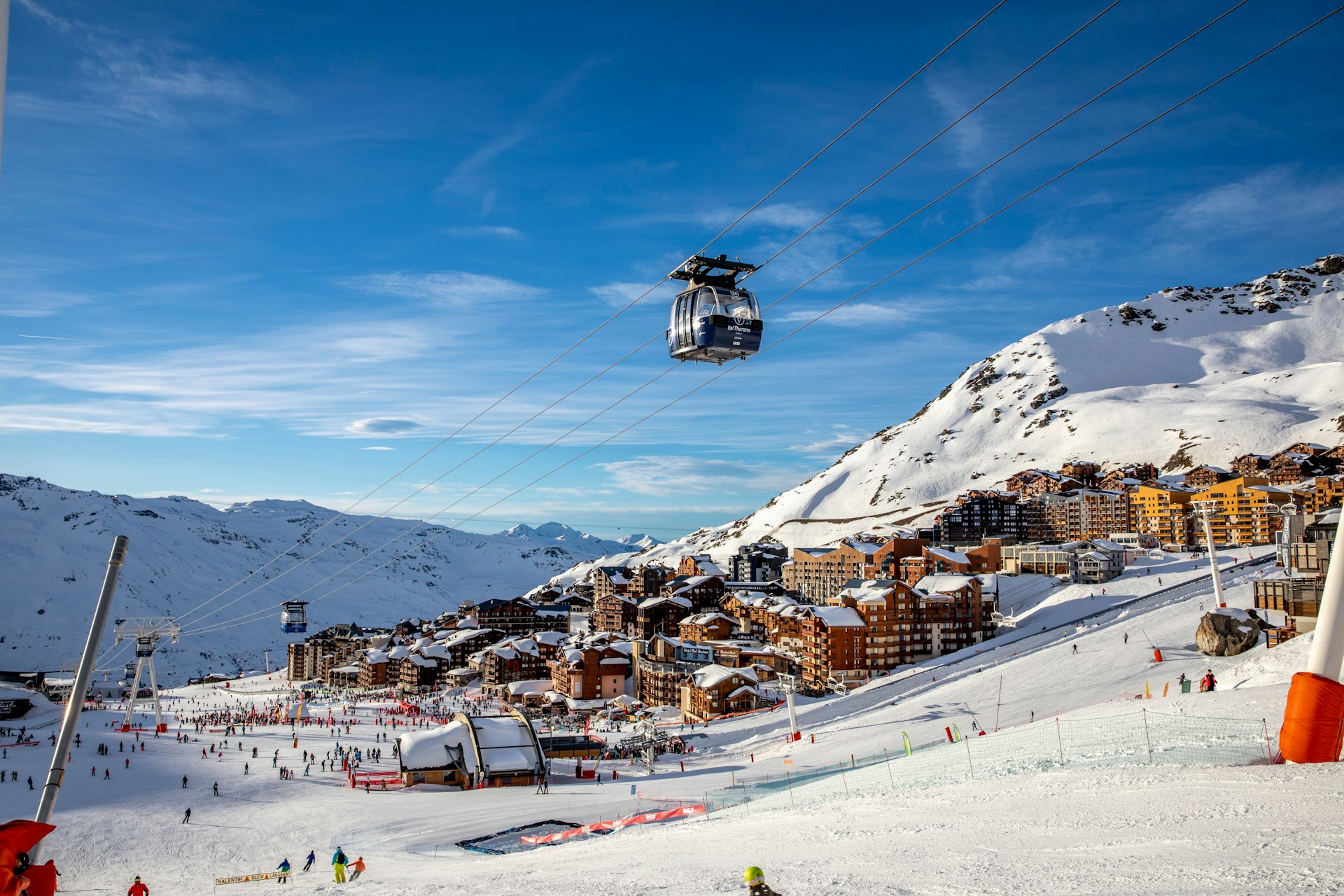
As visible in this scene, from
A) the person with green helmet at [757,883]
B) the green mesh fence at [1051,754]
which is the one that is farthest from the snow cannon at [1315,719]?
the person with green helmet at [757,883]

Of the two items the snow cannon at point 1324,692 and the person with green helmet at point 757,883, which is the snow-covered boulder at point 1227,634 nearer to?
the snow cannon at point 1324,692

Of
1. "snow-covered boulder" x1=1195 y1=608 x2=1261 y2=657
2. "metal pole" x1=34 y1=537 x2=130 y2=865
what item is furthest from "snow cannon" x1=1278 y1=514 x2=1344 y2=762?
"snow-covered boulder" x1=1195 y1=608 x2=1261 y2=657

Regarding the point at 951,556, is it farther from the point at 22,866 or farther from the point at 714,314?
the point at 22,866

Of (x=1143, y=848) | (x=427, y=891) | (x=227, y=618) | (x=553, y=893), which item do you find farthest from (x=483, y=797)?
(x=227, y=618)

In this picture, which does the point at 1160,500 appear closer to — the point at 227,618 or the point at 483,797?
the point at 483,797

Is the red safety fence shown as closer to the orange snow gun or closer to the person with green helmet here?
the person with green helmet

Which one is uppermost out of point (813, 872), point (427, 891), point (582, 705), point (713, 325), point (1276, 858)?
point (713, 325)

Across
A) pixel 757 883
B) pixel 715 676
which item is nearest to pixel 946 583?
pixel 715 676
